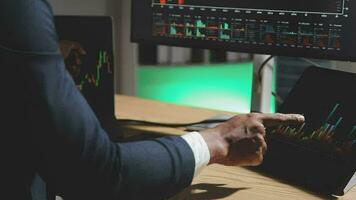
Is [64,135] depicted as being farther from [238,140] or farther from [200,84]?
[200,84]

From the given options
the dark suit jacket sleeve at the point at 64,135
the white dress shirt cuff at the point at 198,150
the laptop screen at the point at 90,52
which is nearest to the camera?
the dark suit jacket sleeve at the point at 64,135

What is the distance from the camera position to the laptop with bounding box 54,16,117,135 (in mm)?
1254

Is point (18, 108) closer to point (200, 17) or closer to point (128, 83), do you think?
point (200, 17)

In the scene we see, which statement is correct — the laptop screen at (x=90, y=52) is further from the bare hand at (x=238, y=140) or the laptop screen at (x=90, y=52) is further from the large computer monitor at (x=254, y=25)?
the bare hand at (x=238, y=140)

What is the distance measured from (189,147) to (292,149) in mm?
241

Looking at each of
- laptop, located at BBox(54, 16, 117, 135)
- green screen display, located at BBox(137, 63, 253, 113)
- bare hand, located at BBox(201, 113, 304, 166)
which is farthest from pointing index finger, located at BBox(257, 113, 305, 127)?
green screen display, located at BBox(137, 63, 253, 113)

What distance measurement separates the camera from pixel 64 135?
68 centimetres

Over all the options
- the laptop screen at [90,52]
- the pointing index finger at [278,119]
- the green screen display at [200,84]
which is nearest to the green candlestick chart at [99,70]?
the laptop screen at [90,52]

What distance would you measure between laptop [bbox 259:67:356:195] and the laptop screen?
413 mm

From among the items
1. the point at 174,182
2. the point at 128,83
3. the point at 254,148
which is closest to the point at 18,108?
the point at 174,182

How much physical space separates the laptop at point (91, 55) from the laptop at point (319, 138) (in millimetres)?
408

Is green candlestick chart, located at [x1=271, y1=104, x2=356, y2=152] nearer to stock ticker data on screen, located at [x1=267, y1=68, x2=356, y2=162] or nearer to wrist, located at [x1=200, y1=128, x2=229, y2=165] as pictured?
stock ticker data on screen, located at [x1=267, y1=68, x2=356, y2=162]

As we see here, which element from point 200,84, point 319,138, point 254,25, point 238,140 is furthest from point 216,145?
point 200,84

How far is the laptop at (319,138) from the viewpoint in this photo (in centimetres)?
91
